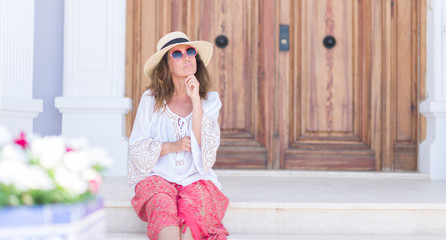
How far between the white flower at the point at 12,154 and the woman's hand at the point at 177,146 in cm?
150

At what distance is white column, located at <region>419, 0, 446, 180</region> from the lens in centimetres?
388

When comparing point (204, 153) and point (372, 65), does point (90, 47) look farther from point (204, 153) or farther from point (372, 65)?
point (372, 65)

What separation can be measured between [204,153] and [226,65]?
1.80 meters

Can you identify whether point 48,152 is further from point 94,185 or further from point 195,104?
point 195,104

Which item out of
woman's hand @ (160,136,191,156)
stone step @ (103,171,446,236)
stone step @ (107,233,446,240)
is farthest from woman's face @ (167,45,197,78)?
stone step @ (107,233,446,240)

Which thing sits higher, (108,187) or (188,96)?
Result: (188,96)

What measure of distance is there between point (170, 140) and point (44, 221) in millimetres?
1651

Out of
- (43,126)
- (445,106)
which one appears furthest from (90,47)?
(445,106)

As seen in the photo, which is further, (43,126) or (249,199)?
(43,126)

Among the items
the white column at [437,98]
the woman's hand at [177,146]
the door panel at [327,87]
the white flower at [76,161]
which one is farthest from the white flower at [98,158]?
the white column at [437,98]

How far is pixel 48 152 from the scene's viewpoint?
958 millimetres

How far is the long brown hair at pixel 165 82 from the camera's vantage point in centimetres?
263

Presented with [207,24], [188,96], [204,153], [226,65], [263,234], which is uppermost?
[207,24]

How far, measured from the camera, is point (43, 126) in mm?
3953
